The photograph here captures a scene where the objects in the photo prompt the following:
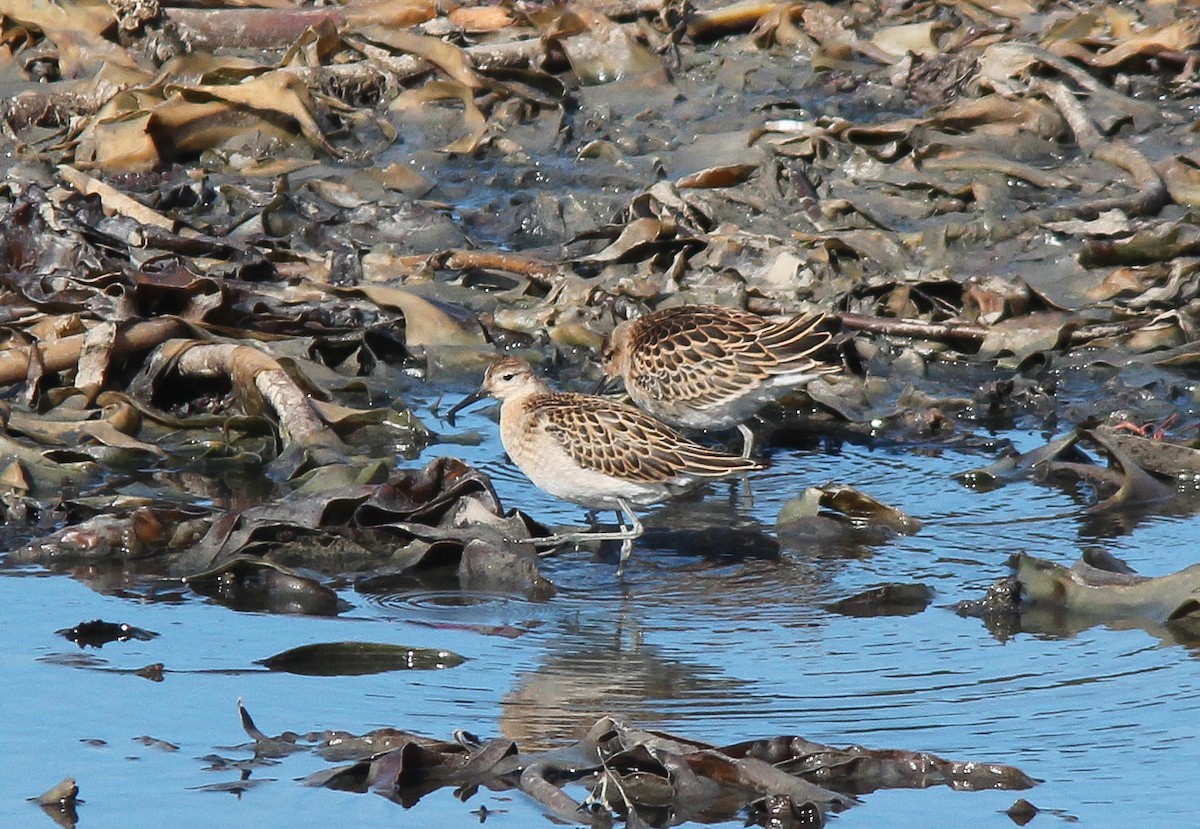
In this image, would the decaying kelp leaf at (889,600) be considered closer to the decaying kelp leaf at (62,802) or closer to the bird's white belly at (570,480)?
the bird's white belly at (570,480)

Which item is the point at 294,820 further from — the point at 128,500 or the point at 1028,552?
the point at 1028,552

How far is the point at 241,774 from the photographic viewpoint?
475 cm

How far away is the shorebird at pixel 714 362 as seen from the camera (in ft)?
25.7

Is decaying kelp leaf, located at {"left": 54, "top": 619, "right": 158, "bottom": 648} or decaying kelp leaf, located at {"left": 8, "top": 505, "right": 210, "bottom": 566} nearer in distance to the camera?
decaying kelp leaf, located at {"left": 54, "top": 619, "right": 158, "bottom": 648}

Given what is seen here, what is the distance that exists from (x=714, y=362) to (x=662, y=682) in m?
2.59

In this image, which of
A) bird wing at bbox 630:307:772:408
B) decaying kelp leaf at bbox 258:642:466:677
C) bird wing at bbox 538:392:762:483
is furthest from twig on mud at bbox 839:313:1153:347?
decaying kelp leaf at bbox 258:642:466:677

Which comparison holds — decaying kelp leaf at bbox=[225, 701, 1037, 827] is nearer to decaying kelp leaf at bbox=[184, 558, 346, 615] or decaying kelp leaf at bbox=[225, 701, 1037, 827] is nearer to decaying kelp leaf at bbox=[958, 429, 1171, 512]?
decaying kelp leaf at bbox=[184, 558, 346, 615]

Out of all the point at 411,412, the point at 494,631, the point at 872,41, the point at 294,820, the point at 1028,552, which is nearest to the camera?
the point at 294,820

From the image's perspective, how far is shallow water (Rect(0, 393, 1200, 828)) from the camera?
4672 millimetres

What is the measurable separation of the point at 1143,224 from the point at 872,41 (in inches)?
128

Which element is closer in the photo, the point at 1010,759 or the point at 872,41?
the point at 1010,759

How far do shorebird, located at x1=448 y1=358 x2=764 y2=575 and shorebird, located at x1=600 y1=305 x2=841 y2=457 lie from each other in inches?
29.7

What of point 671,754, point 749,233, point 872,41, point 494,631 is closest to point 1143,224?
point 749,233

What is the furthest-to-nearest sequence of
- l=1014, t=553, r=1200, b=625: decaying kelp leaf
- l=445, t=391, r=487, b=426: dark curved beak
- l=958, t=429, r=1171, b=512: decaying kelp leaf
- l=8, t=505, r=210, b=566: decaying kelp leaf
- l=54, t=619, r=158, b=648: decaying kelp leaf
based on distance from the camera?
l=445, t=391, r=487, b=426: dark curved beak
l=958, t=429, r=1171, b=512: decaying kelp leaf
l=8, t=505, r=210, b=566: decaying kelp leaf
l=1014, t=553, r=1200, b=625: decaying kelp leaf
l=54, t=619, r=158, b=648: decaying kelp leaf
